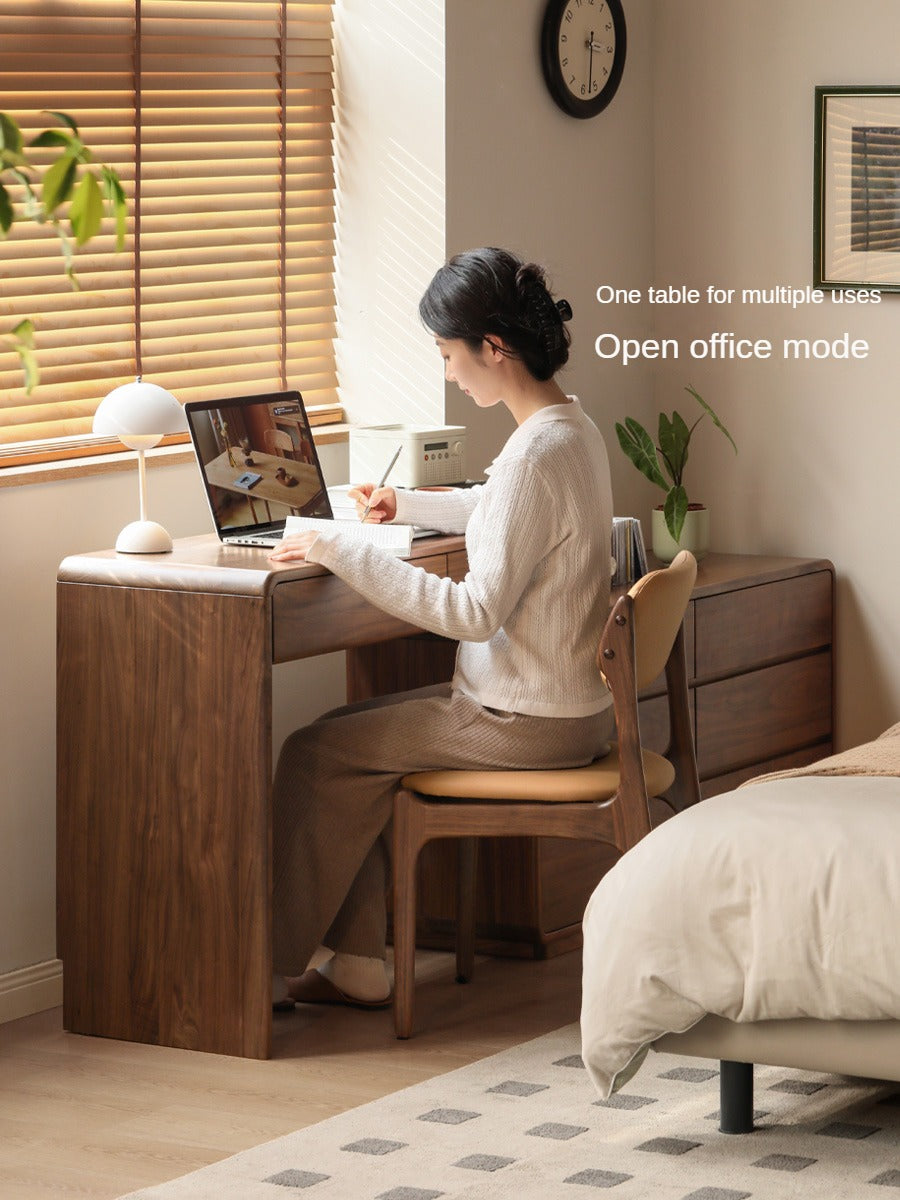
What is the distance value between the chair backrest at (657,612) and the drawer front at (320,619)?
477 millimetres

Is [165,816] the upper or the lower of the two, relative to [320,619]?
lower

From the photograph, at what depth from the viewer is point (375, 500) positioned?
3281mm

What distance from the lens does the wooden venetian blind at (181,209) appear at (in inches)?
130

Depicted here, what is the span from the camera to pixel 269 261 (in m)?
3.87

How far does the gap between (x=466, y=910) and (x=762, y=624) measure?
1183mm

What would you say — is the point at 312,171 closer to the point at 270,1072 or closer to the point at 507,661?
the point at 507,661

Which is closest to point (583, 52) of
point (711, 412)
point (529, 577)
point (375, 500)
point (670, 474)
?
point (711, 412)

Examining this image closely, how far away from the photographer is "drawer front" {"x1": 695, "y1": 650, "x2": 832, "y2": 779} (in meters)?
4.01

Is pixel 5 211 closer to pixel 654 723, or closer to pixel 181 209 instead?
pixel 181 209

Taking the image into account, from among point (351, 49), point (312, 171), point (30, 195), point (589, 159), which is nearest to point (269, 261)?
point (312, 171)

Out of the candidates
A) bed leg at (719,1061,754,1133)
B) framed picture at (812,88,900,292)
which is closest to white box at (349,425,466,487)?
framed picture at (812,88,900,292)

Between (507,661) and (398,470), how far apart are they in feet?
2.50

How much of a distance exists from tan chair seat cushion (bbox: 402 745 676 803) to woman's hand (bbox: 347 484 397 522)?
20.7 inches

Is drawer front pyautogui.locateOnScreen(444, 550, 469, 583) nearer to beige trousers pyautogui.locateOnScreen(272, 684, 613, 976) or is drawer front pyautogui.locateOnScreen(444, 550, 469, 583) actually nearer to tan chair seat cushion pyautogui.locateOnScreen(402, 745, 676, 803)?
beige trousers pyautogui.locateOnScreen(272, 684, 613, 976)
